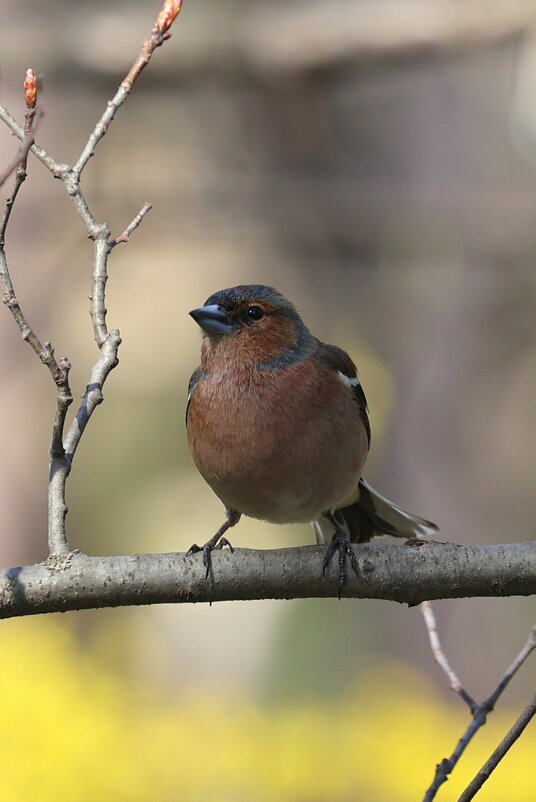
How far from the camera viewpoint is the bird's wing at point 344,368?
162 inches

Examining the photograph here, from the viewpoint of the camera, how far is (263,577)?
293 cm

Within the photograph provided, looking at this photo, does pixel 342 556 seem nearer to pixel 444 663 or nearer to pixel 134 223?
pixel 444 663

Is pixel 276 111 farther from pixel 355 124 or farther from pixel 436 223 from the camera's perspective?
pixel 436 223

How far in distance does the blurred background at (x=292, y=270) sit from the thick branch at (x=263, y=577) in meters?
4.23

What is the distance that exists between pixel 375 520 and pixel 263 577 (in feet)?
5.55

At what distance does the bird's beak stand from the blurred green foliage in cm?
275

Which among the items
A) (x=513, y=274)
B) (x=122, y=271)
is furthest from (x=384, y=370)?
(x=122, y=271)

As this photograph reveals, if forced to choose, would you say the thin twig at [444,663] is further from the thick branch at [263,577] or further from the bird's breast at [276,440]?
the bird's breast at [276,440]

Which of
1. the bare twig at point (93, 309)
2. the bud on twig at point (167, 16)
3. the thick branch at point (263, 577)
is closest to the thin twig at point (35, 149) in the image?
the bare twig at point (93, 309)

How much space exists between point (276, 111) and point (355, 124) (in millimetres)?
953

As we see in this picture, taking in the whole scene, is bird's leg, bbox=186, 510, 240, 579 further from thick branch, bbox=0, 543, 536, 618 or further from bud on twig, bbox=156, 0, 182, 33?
bud on twig, bbox=156, 0, 182, 33

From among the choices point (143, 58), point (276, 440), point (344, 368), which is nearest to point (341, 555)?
point (276, 440)

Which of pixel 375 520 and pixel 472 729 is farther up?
Result: pixel 472 729

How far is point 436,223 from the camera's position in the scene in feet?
34.5
